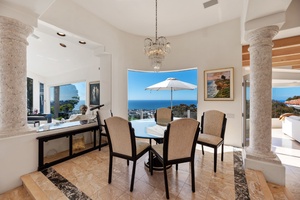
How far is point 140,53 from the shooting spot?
181 inches

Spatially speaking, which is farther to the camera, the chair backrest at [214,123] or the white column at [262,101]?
the chair backrest at [214,123]

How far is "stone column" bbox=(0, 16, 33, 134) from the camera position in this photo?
2033mm

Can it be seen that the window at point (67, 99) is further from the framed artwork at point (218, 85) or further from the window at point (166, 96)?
the framed artwork at point (218, 85)

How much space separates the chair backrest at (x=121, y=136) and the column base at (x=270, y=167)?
79.5 inches

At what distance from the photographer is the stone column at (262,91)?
228cm

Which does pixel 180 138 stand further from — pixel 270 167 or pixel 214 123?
pixel 270 167

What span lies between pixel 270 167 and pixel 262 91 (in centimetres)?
122

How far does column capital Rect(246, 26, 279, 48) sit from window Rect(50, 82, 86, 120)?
573cm

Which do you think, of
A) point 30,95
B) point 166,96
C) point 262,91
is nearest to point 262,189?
point 262,91

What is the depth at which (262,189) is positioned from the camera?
1.86 metres

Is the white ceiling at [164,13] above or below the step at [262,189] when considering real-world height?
above

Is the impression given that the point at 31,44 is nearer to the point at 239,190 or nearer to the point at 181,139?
the point at 181,139

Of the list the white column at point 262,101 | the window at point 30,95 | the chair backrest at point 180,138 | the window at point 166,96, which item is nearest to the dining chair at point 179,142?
the chair backrest at point 180,138

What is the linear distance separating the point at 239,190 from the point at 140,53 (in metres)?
4.20
